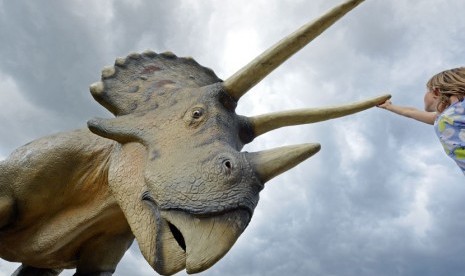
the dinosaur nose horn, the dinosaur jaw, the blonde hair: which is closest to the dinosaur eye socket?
the dinosaur nose horn

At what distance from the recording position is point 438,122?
3.08 metres

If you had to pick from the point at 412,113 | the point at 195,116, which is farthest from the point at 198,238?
the point at 412,113

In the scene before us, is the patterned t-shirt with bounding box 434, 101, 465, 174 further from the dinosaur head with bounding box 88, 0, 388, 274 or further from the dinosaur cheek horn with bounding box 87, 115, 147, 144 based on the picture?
the dinosaur cheek horn with bounding box 87, 115, 147, 144

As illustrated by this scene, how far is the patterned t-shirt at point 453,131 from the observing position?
2.86 m

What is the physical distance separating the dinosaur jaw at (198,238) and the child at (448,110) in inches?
61.6

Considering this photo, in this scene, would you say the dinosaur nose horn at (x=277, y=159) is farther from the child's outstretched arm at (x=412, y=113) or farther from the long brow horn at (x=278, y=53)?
the child's outstretched arm at (x=412, y=113)

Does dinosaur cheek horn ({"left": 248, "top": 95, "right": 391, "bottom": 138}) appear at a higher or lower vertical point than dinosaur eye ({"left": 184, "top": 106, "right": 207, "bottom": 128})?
lower

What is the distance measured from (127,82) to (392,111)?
1896 millimetres

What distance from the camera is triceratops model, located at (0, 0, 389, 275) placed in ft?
6.60

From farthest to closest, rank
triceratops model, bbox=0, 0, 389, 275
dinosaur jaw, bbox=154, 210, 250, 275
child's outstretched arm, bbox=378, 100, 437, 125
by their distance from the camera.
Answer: child's outstretched arm, bbox=378, 100, 437, 125, triceratops model, bbox=0, 0, 389, 275, dinosaur jaw, bbox=154, 210, 250, 275

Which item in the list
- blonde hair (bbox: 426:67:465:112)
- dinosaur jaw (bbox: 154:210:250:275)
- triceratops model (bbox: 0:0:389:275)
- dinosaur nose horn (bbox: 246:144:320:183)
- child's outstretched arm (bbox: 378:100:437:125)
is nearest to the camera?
dinosaur jaw (bbox: 154:210:250:275)

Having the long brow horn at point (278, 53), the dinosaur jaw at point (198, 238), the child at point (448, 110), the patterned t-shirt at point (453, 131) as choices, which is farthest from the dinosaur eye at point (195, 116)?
the patterned t-shirt at point (453, 131)

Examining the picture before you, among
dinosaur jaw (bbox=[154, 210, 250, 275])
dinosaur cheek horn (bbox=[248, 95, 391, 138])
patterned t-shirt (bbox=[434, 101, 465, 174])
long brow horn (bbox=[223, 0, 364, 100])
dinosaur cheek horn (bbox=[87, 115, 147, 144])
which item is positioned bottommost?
patterned t-shirt (bbox=[434, 101, 465, 174])

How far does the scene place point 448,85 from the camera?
3.11 m
